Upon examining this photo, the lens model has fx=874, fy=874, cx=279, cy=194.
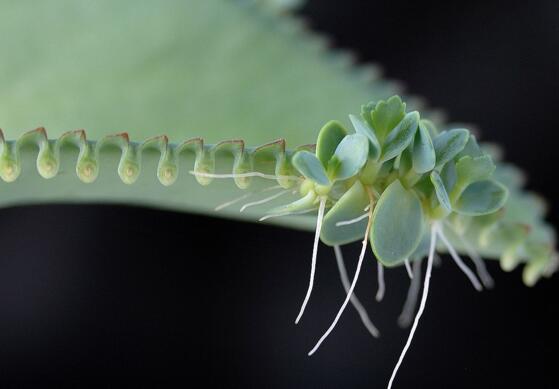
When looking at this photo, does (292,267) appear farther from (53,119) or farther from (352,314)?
(53,119)

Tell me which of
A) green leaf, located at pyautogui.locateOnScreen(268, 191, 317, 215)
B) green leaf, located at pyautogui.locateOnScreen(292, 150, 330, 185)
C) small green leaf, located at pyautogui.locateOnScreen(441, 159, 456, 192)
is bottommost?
green leaf, located at pyautogui.locateOnScreen(268, 191, 317, 215)

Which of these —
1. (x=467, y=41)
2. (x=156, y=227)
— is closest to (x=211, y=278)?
(x=156, y=227)

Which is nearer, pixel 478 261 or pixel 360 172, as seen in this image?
pixel 360 172

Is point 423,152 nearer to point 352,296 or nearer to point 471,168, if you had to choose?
point 471,168

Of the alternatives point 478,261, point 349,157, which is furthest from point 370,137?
point 478,261

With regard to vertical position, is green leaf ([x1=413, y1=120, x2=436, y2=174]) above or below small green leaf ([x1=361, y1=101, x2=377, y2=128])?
below

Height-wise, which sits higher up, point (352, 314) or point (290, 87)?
point (290, 87)
